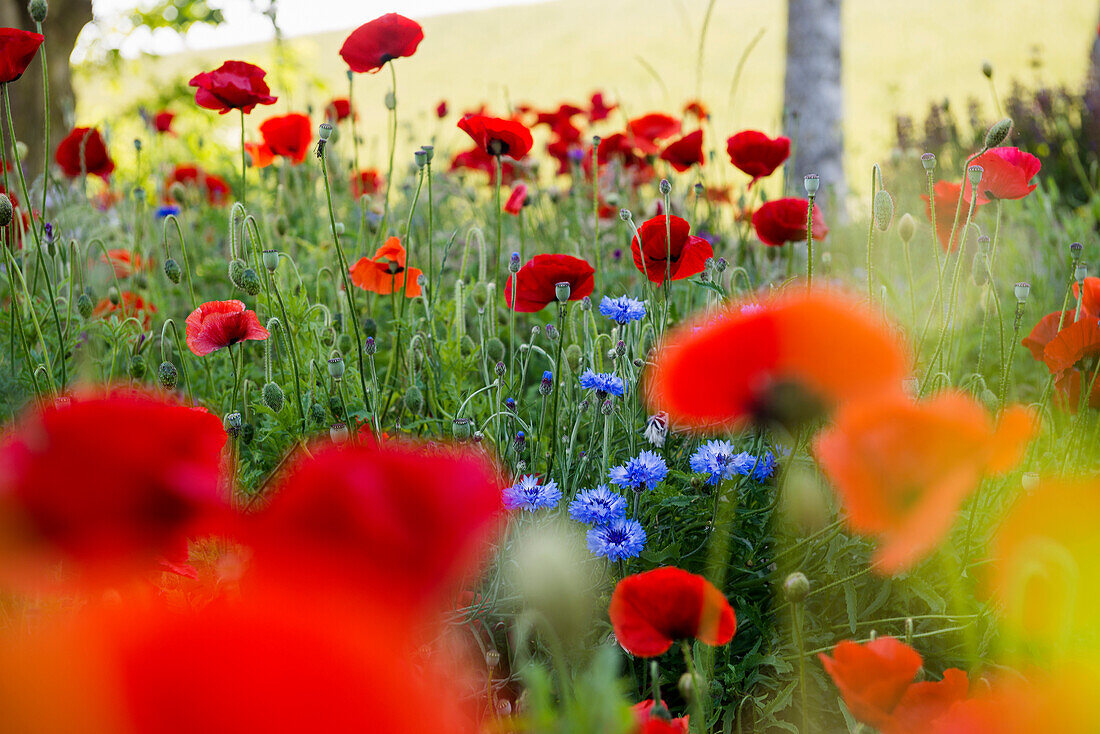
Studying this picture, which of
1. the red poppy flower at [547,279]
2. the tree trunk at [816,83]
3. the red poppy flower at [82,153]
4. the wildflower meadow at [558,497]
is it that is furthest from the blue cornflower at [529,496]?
the tree trunk at [816,83]

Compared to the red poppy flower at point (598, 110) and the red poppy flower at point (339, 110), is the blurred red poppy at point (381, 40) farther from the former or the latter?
the red poppy flower at point (598, 110)

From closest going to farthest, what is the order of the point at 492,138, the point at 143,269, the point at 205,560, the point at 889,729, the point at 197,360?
the point at 889,729 < the point at 205,560 < the point at 492,138 < the point at 197,360 < the point at 143,269

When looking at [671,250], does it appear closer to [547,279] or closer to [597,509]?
[547,279]

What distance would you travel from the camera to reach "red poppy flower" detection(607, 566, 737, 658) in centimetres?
81

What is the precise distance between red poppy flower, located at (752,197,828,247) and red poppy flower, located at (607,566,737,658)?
1.20 m

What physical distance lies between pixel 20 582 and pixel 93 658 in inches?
11.2

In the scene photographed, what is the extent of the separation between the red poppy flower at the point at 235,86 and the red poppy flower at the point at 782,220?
1.07 metres

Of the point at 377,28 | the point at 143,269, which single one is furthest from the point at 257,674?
the point at 143,269

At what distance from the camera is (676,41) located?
2934 cm

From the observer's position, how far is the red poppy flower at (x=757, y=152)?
2100 millimetres

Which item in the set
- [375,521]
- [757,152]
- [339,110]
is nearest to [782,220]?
[757,152]

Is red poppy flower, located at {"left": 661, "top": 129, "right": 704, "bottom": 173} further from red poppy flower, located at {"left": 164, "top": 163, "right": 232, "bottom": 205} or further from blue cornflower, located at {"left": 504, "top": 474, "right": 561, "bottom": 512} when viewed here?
red poppy flower, located at {"left": 164, "top": 163, "right": 232, "bottom": 205}

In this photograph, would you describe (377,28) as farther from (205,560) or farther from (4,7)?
(4,7)

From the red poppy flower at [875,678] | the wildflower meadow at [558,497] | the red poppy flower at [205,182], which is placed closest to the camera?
the wildflower meadow at [558,497]
